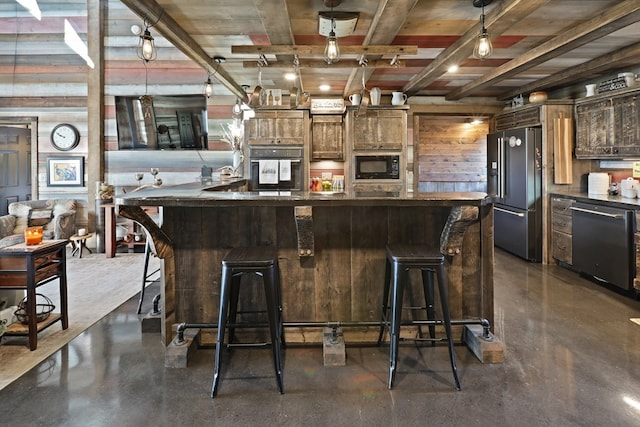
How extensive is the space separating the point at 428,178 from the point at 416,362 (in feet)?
19.9

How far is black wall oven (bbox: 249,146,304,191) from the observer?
5.64m

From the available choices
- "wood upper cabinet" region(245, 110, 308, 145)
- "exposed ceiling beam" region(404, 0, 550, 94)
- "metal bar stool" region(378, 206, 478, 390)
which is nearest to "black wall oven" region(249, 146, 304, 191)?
"wood upper cabinet" region(245, 110, 308, 145)

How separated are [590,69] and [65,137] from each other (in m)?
7.56

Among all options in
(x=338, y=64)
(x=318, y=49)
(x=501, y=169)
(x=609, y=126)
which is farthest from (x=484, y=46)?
(x=501, y=169)

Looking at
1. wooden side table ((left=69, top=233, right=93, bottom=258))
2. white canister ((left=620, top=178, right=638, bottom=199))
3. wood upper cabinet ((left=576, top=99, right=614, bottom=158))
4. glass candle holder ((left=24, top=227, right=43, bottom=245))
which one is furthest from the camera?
wooden side table ((left=69, top=233, right=93, bottom=258))

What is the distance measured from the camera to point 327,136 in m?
5.93

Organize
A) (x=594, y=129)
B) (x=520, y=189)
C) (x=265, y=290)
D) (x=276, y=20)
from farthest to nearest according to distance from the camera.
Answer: (x=520, y=189), (x=594, y=129), (x=276, y=20), (x=265, y=290)

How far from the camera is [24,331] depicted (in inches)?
109

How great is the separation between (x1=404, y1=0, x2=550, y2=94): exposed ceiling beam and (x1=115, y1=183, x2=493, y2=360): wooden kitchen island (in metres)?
1.36

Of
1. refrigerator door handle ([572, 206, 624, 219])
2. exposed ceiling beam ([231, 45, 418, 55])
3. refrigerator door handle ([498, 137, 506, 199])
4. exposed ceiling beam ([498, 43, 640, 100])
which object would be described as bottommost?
refrigerator door handle ([572, 206, 624, 219])

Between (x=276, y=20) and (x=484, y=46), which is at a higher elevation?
(x=276, y=20)

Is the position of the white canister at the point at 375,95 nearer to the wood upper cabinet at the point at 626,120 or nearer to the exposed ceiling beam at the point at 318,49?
the exposed ceiling beam at the point at 318,49

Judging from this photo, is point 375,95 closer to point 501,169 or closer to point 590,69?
point 501,169

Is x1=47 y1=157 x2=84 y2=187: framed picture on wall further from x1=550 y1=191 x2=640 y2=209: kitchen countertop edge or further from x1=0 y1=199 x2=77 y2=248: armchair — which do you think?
x1=550 y1=191 x2=640 y2=209: kitchen countertop edge
